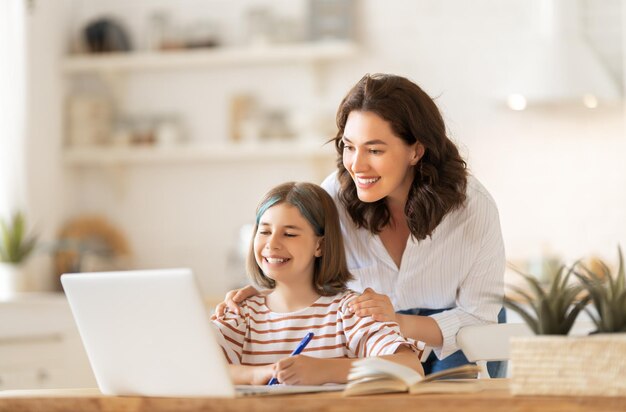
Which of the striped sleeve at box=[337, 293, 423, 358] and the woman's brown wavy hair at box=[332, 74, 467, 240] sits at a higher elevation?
the woman's brown wavy hair at box=[332, 74, 467, 240]

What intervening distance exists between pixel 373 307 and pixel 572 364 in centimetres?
51

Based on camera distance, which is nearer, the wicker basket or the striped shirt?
the wicker basket

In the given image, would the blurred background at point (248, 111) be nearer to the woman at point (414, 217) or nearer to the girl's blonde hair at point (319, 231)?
the woman at point (414, 217)

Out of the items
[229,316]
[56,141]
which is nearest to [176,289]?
[229,316]

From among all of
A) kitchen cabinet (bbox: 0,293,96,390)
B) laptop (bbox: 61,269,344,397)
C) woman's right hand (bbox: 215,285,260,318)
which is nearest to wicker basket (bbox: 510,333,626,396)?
laptop (bbox: 61,269,344,397)

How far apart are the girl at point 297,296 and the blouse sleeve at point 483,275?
392 millimetres

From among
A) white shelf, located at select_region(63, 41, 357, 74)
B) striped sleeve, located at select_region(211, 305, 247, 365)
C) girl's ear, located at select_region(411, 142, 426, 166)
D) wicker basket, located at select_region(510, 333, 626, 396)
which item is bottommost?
striped sleeve, located at select_region(211, 305, 247, 365)

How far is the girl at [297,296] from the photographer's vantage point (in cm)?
182

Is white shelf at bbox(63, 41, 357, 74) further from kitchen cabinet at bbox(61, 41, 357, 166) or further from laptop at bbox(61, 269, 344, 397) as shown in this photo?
laptop at bbox(61, 269, 344, 397)

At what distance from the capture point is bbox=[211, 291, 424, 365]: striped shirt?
179 centimetres

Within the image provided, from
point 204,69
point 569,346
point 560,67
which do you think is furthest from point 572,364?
point 204,69

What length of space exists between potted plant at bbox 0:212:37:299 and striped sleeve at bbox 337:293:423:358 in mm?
2591

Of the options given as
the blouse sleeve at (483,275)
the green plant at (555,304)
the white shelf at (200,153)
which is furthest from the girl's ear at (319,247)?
the white shelf at (200,153)

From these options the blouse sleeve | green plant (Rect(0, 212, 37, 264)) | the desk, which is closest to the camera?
the desk
